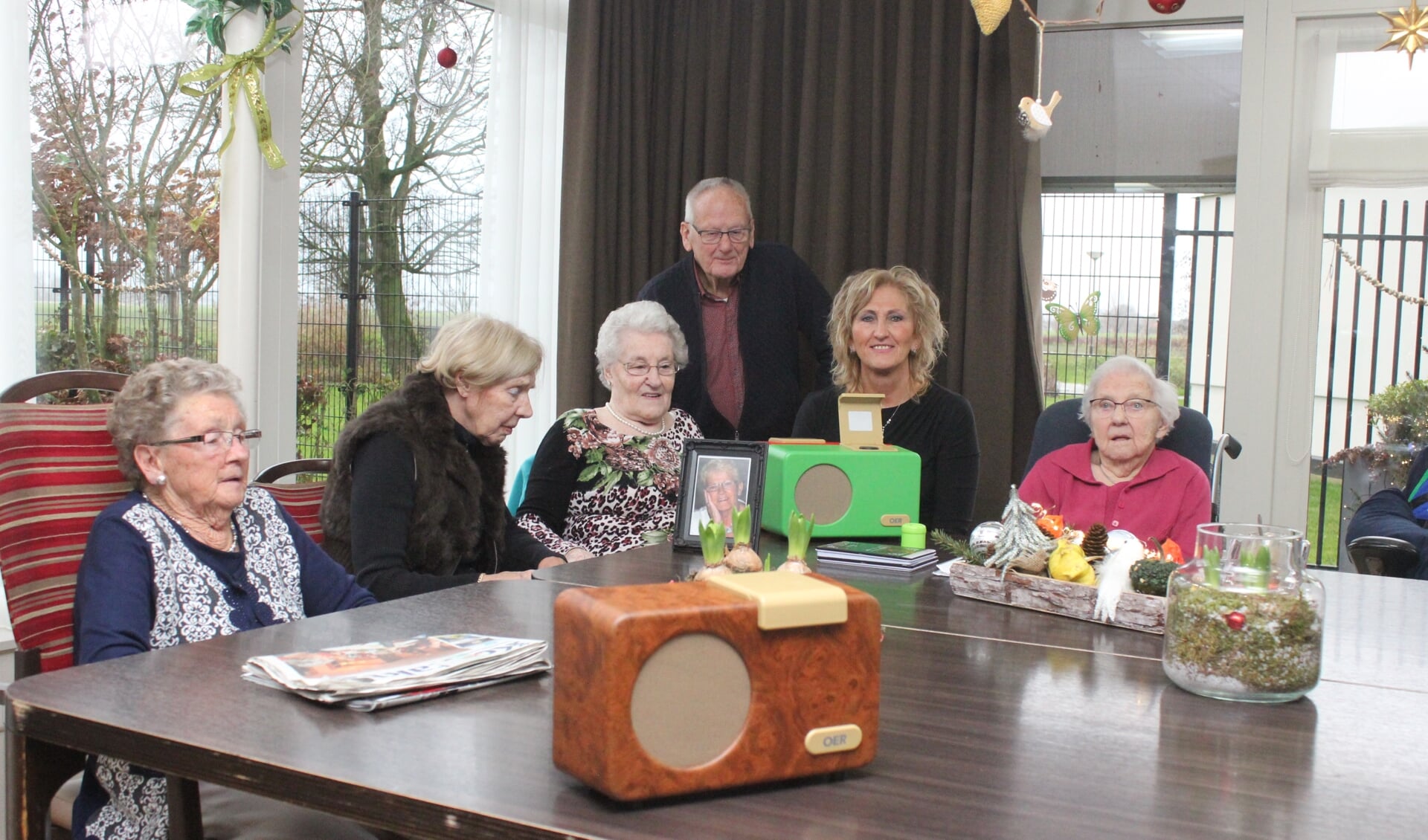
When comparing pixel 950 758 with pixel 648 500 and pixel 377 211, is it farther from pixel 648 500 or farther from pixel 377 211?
pixel 377 211

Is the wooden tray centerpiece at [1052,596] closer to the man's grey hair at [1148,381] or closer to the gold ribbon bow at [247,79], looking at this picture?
the man's grey hair at [1148,381]

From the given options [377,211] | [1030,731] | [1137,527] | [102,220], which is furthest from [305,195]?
[1030,731]

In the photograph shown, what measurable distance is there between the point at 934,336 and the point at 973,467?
1.14 ft

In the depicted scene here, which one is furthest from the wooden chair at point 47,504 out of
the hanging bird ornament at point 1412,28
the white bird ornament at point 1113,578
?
the hanging bird ornament at point 1412,28

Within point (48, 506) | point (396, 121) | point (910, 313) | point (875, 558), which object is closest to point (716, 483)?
point (875, 558)

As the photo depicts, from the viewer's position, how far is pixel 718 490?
8.42 feet

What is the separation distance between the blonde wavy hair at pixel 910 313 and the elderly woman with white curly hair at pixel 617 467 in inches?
18.1

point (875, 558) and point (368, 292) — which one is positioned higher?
point (368, 292)

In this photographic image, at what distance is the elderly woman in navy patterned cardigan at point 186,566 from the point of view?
172 centimetres

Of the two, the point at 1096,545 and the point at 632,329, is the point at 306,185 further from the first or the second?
the point at 1096,545

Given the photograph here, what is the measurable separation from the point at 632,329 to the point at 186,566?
1.35 m

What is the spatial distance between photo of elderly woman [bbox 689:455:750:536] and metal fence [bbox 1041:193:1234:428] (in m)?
2.13

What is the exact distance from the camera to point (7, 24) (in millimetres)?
2662

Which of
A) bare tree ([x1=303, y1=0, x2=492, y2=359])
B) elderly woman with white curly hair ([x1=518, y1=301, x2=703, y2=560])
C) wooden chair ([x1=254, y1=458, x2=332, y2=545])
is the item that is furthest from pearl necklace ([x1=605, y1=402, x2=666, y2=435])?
bare tree ([x1=303, y1=0, x2=492, y2=359])
